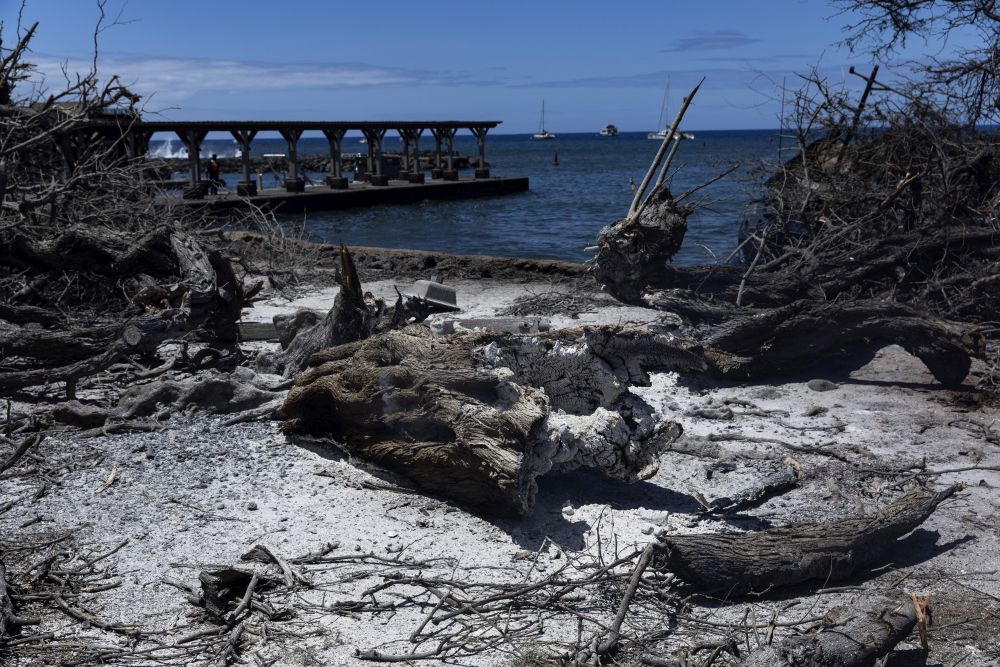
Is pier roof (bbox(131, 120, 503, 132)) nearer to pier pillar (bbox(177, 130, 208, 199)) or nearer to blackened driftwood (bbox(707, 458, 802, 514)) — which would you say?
pier pillar (bbox(177, 130, 208, 199))

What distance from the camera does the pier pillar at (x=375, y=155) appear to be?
37.3 meters

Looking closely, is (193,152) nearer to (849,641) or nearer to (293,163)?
(293,163)

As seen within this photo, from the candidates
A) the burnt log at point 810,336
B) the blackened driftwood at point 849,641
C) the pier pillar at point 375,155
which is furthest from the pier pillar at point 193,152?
the blackened driftwood at point 849,641

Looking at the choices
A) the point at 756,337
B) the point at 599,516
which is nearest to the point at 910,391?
the point at 756,337

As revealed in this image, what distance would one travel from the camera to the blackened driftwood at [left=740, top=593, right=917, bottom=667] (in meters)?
3.11

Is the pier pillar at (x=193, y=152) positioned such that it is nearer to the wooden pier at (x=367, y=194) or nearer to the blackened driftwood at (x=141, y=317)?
the wooden pier at (x=367, y=194)

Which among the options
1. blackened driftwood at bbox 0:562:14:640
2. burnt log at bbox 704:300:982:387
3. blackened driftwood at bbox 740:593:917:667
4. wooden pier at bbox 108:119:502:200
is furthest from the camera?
wooden pier at bbox 108:119:502:200

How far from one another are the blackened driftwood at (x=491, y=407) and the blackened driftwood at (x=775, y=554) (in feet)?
2.97

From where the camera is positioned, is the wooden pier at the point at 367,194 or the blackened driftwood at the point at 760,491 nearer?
the blackened driftwood at the point at 760,491

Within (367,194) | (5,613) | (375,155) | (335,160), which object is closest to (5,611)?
(5,613)

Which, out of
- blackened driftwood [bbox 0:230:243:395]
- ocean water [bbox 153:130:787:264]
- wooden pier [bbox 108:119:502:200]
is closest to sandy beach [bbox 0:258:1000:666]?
blackened driftwood [bbox 0:230:243:395]

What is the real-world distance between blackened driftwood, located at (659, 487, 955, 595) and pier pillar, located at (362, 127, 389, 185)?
114ft

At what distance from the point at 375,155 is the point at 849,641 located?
37924mm

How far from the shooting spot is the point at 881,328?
715 centimetres
